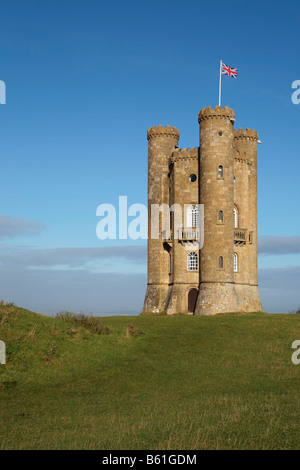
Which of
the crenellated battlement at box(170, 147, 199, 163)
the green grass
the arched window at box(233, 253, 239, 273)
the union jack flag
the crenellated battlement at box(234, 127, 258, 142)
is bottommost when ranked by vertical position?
the green grass

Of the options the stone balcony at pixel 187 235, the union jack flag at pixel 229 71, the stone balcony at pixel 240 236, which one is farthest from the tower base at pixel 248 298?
the union jack flag at pixel 229 71

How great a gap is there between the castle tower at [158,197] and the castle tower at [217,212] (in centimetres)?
643

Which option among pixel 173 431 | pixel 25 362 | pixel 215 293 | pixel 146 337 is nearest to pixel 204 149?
pixel 215 293

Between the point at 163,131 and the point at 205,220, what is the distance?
13.2 metres

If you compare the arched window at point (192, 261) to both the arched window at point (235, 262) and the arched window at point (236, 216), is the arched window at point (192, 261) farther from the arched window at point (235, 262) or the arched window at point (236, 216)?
the arched window at point (236, 216)

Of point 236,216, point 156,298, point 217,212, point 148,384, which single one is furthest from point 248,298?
point 148,384

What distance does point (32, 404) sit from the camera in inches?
767

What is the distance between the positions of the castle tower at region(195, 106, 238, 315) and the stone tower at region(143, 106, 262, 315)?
97 millimetres

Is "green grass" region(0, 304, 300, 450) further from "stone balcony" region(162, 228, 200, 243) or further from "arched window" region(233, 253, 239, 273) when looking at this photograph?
"arched window" region(233, 253, 239, 273)

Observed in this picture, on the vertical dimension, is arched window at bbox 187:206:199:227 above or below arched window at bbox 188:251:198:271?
above

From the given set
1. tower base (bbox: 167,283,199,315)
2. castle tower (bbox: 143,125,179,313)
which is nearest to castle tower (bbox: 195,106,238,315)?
tower base (bbox: 167,283,199,315)

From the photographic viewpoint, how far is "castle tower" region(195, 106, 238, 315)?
50.8 metres

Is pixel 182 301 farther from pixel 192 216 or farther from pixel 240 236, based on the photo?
pixel 240 236

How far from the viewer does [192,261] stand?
2141 inches
